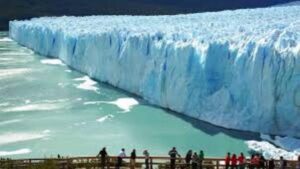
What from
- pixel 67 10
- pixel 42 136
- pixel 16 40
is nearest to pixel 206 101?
pixel 42 136

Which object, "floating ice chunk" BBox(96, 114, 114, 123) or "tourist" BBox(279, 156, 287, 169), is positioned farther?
"floating ice chunk" BBox(96, 114, 114, 123)

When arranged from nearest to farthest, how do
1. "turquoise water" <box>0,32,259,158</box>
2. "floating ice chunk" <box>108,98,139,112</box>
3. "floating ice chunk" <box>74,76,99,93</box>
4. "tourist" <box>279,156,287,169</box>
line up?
"tourist" <box>279,156,287,169</box> → "turquoise water" <box>0,32,259,158</box> → "floating ice chunk" <box>108,98,139,112</box> → "floating ice chunk" <box>74,76,99,93</box>

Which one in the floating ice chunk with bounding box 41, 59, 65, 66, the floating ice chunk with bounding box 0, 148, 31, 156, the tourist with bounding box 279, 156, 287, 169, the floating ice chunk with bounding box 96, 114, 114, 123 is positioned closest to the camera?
the tourist with bounding box 279, 156, 287, 169

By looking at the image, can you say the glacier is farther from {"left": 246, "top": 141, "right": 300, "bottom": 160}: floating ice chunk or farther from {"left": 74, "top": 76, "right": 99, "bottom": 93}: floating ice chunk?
{"left": 246, "top": 141, "right": 300, "bottom": 160}: floating ice chunk

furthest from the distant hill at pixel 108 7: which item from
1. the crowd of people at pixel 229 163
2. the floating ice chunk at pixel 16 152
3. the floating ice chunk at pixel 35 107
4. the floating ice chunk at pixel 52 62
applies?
the crowd of people at pixel 229 163

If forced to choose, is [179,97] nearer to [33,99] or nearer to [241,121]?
[241,121]

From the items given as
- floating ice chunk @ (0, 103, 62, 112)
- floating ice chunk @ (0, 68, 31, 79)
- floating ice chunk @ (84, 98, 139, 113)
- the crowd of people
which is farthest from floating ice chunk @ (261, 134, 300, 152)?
floating ice chunk @ (0, 68, 31, 79)

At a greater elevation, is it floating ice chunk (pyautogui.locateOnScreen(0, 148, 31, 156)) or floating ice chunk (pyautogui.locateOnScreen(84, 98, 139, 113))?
floating ice chunk (pyautogui.locateOnScreen(84, 98, 139, 113))
